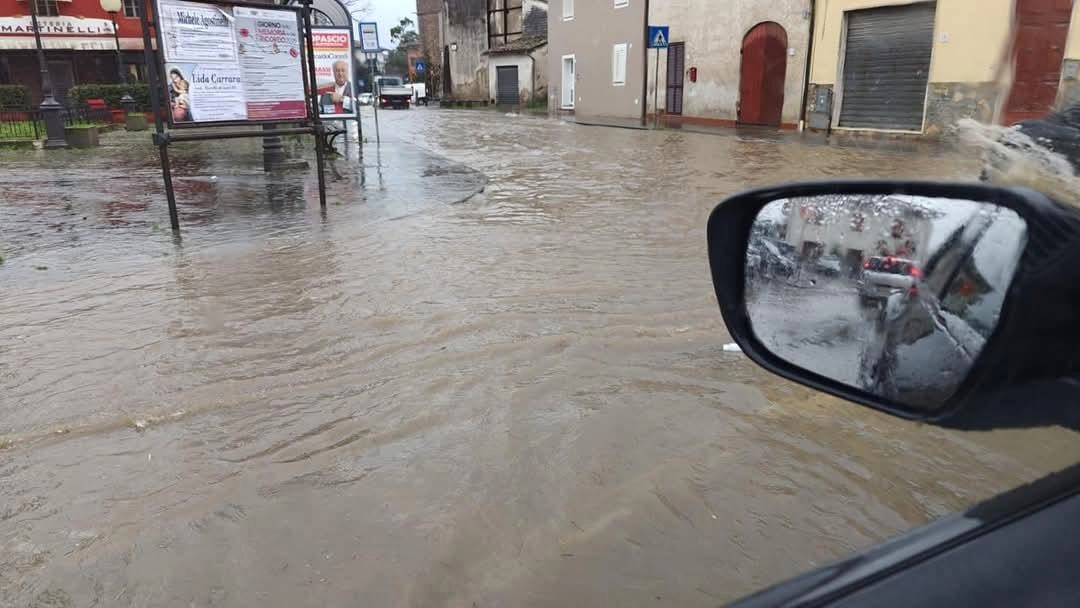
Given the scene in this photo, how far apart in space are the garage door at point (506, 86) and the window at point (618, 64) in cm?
1451

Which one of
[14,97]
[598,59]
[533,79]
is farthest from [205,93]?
[533,79]

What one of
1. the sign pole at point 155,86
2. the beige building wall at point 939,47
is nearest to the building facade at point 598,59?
the beige building wall at point 939,47

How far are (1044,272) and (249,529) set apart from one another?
2.61 metres

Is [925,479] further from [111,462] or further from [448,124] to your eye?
[448,124]

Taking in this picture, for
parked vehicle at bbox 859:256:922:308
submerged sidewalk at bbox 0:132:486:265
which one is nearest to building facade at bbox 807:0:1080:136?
submerged sidewalk at bbox 0:132:486:265

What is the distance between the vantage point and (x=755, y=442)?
11.2ft

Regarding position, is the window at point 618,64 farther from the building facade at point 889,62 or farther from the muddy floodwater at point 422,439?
the muddy floodwater at point 422,439

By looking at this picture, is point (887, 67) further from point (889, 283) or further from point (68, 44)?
point (68, 44)

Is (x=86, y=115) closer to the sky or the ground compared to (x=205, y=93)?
closer to the ground

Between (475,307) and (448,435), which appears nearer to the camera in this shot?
(448,435)

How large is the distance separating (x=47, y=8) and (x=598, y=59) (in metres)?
24.6

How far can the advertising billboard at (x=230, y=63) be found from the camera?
7.54 m

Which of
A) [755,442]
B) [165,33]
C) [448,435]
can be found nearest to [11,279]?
[165,33]

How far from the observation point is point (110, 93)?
29.5m
